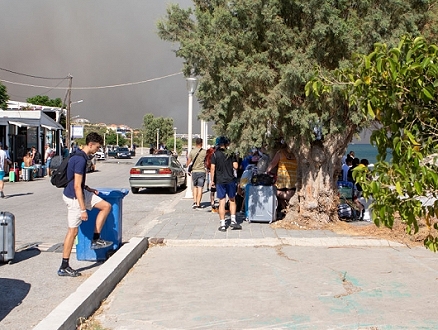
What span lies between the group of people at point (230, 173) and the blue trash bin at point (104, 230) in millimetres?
2688

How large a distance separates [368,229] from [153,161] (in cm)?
1160

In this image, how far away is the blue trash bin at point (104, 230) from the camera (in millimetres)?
7695

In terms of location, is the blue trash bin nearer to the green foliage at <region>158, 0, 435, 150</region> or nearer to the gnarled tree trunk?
the green foliage at <region>158, 0, 435, 150</region>

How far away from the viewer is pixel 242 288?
6363mm

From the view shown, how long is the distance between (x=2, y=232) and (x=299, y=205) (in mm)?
5676

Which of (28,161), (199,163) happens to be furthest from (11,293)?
(28,161)

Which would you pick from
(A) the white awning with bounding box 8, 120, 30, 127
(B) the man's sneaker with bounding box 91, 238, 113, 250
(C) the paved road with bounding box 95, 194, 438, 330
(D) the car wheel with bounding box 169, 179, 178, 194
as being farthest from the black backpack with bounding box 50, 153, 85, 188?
(A) the white awning with bounding box 8, 120, 30, 127

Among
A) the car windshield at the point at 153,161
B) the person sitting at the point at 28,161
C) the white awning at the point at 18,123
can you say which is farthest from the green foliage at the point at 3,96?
the car windshield at the point at 153,161

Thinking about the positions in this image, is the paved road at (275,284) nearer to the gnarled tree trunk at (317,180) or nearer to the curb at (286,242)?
the curb at (286,242)

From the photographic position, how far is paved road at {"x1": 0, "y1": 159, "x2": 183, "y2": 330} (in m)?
5.68

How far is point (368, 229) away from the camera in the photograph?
10.1 meters

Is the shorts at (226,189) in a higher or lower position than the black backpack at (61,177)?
lower

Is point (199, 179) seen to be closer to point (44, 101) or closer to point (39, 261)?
point (39, 261)

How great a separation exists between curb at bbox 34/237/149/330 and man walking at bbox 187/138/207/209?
577 centimetres
